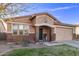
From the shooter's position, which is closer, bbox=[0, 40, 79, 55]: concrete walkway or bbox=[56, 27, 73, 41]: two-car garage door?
bbox=[0, 40, 79, 55]: concrete walkway

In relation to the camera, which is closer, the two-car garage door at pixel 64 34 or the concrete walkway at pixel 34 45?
the concrete walkway at pixel 34 45

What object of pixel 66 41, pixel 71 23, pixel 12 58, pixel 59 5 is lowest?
pixel 12 58

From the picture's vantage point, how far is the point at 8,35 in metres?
3.57

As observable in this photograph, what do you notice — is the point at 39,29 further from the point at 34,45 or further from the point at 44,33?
the point at 34,45

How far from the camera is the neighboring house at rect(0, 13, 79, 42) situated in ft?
11.8

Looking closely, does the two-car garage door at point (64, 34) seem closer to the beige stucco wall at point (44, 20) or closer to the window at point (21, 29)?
the beige stucco wall at point (44, 20)

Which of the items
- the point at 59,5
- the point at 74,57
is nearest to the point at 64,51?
the point at 74,57

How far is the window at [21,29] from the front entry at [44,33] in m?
0.21

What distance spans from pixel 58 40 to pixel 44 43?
218mm

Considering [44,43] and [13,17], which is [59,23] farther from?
[13,17]

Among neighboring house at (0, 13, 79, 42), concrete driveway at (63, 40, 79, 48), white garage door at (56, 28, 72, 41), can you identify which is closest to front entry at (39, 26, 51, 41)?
neighboring house at (0, 13, 79, 42)

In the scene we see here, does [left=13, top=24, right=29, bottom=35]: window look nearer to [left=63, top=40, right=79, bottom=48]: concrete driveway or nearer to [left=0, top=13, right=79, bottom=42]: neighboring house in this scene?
[left=0, top=13, right=79, bottom=42]: neighboring house

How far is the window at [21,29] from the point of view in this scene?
360 centimetres

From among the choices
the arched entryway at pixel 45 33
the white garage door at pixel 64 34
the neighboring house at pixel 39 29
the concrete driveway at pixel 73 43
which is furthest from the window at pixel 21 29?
the concrete driveway at pixel 73 43
